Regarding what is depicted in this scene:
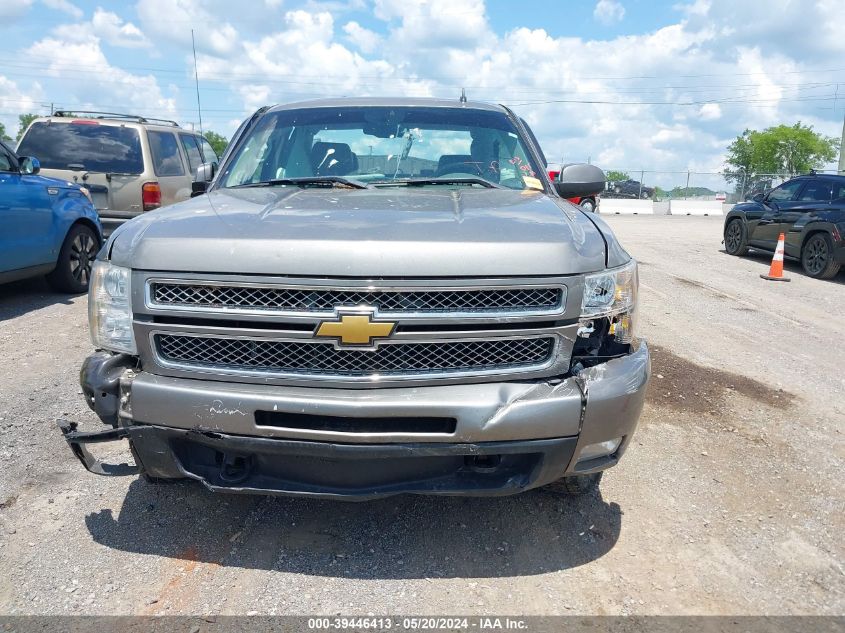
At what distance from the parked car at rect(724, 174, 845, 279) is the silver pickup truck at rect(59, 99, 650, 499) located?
986 cm

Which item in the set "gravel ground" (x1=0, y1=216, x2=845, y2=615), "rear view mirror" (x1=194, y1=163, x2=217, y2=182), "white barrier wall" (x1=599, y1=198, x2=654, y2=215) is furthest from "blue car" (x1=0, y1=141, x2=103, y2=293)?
"white barrier wall" (x1=599, y1=198, x2=654, y2=215)

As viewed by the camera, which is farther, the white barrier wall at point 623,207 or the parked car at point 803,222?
the white barrier wall at point 623,207

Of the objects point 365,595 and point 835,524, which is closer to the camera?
point 365,595

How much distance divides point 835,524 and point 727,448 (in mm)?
869

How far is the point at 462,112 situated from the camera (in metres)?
4.39

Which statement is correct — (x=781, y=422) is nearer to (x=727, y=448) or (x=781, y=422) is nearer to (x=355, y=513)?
(x=727, y=448)

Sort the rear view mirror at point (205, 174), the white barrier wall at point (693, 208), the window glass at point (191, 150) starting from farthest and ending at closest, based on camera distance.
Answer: the white barrier wall at point (693, 208) → the window glass at point (191, 150) → the rear view mirror at point (205, 174)

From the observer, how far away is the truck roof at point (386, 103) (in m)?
4.41

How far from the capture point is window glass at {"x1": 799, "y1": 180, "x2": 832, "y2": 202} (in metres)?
11.5

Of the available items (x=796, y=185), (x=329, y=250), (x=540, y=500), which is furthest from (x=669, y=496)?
(x=796, y=185)

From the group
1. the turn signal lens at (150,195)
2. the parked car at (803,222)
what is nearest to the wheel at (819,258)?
the parked car at (803,222)

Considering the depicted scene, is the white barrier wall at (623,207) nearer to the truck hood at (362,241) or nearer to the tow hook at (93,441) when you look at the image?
the truck hood at (362,241)

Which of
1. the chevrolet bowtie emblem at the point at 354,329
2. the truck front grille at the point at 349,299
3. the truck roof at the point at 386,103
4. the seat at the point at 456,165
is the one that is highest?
the truck roof at the point at 386,103

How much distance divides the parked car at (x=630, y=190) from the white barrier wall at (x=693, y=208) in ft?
16.9
